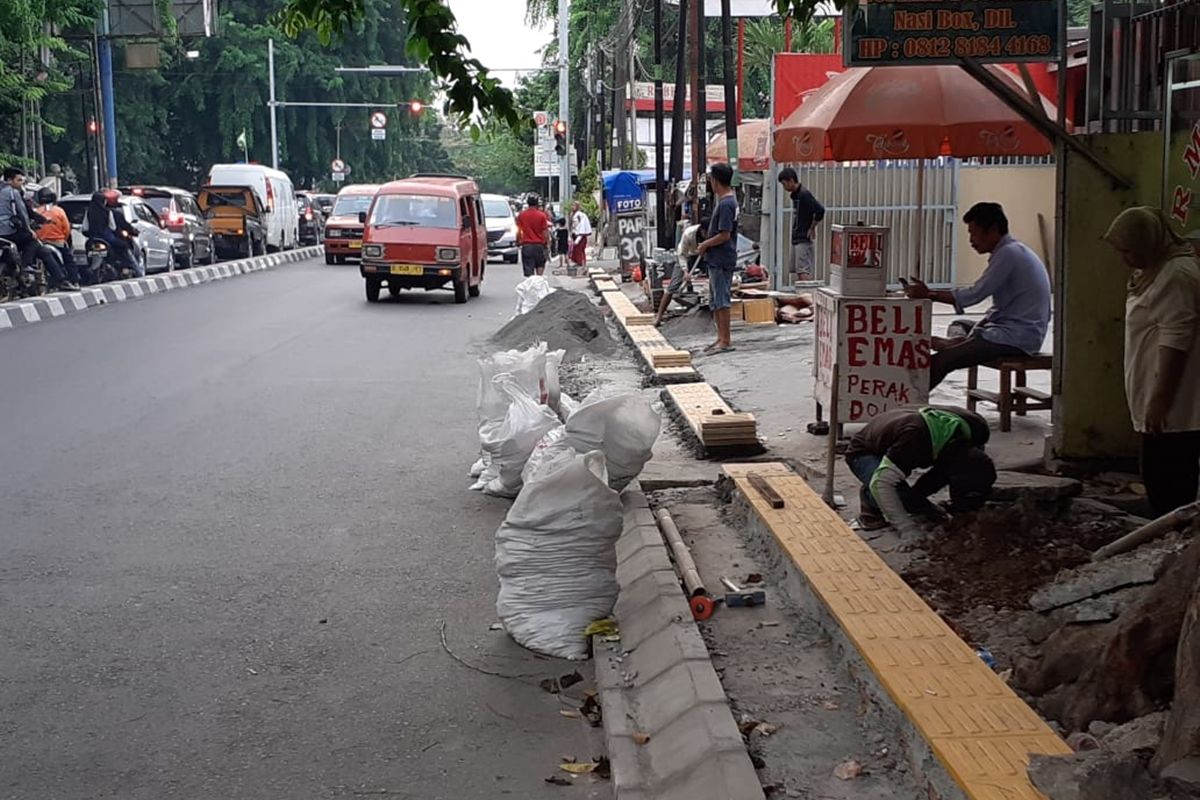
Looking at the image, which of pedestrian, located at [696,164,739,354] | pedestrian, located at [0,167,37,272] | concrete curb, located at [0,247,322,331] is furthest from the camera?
pedestrian, located at [0,167,37,272]

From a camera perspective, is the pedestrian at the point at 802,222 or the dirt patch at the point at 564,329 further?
the pedestrian at the point at 802,222

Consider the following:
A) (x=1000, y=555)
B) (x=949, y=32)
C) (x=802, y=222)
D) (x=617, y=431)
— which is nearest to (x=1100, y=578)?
(x=1000, y=555)

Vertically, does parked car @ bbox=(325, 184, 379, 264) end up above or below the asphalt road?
above

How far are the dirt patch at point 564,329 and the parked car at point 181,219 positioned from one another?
595 inches

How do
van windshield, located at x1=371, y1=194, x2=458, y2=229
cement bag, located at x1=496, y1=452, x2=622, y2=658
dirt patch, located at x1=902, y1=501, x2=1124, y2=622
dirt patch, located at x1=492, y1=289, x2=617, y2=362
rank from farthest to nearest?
van windshield, located at x1=371, y1=194, x2=458, y2=229 → dirt patch, located at x1=492, y1=289, x2=617, y2=362 → cement bag, located at x1=496, y1=452, x2=622, y2=658 → dirt patch, located at x1=902, y1=501, x2=1124, y2=622

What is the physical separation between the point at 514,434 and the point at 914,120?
3.47 metres

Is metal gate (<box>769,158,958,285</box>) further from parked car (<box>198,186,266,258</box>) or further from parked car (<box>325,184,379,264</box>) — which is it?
parked car (<box>198,186,266,258</box>)

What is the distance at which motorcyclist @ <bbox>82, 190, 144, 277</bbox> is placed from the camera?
24578 mm

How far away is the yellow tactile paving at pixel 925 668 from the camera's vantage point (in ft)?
11.9

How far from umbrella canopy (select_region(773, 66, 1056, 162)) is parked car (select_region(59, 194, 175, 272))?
18433mm

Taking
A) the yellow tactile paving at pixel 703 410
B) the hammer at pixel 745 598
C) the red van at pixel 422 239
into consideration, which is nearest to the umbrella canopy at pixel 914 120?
the yellow tactile paving at pixel 703 410

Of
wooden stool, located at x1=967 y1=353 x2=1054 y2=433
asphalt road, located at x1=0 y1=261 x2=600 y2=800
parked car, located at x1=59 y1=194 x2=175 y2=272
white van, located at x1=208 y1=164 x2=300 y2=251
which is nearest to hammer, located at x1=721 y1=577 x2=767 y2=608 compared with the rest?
asphalt road, located at x1=0 y1=261 x2=600 y2=800

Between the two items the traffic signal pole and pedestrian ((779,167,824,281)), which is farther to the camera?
the traffic signal pole

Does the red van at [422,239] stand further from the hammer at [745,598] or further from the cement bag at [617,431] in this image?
the hammer at [745,598]
